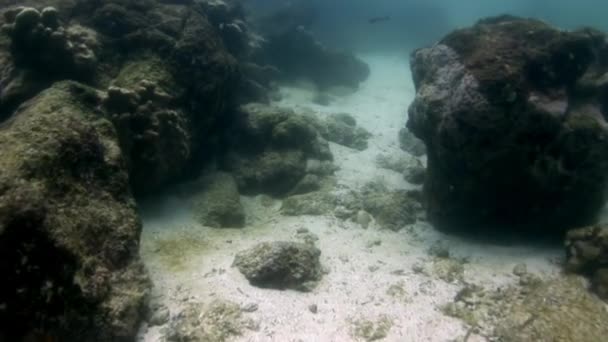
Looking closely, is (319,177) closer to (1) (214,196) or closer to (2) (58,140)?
(1) (214,196)

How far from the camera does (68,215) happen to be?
13.8 ft

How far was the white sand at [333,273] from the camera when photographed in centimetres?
504

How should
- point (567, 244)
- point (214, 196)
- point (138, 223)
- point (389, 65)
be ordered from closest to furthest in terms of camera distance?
point (138, 223)
point (567, 244)
point (214, 196)
point (389, 65)

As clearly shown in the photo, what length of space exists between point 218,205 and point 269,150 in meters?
2.73

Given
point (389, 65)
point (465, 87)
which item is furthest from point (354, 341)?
point (389, 65)

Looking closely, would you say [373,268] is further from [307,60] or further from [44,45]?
[307,60]

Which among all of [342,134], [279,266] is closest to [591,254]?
[279,266]

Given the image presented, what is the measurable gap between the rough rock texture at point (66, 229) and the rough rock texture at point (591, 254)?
22.3ft

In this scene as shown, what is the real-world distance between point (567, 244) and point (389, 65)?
2739cm

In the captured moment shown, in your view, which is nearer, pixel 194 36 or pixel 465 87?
pixel 465 87

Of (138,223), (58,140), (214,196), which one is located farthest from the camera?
(214,196)

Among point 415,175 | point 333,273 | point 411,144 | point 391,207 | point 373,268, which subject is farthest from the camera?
point 411,144

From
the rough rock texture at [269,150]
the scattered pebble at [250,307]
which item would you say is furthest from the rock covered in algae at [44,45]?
the scattered pebble at [250,307]

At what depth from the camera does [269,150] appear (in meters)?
10.2
